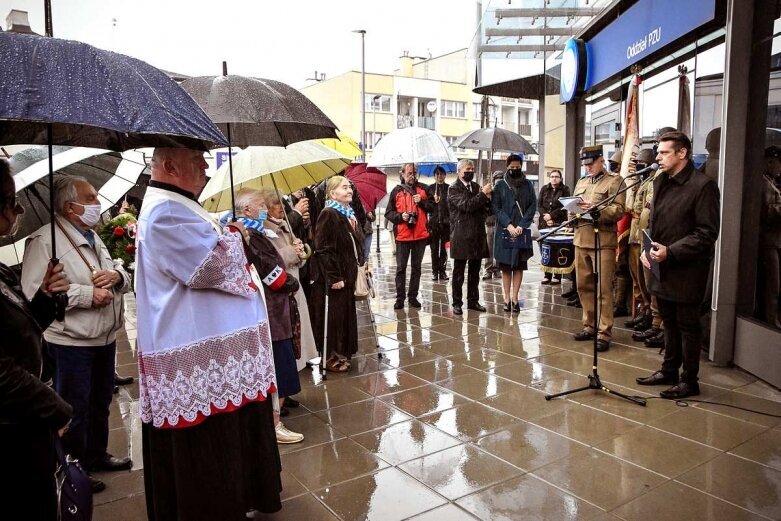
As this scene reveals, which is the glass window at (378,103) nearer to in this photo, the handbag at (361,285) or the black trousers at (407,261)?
the black trousers at (407,261)

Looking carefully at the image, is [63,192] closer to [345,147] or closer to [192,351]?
[192,351]

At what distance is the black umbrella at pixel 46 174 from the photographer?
3.34m

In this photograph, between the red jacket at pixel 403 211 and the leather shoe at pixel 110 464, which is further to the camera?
the red jacket at pixel 403 211

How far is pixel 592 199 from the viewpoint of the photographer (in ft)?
21.7

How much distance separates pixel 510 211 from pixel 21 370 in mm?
7203

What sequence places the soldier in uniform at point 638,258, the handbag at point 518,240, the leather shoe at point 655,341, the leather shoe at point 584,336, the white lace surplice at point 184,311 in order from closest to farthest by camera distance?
the white lace surplice at point 184,311 → the leather shoe at point 655,341 → the leather shoe at point 584,336 → the soldier in uniform at point 638,258 → the handbag at point 518,240

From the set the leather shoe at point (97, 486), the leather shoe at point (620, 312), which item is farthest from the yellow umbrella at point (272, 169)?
the leather shoe at point (620, 312)

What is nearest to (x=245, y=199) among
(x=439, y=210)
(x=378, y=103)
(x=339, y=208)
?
(x=339, y=208)

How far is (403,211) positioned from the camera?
29.5 feet

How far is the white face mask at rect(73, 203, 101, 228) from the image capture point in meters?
3.58

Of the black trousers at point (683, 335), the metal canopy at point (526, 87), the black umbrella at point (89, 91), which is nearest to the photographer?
the black umbrella at point (89, 91)

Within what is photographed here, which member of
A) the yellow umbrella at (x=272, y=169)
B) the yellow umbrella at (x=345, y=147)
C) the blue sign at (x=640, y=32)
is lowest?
the yellow umbrella at (x=272, y=169)

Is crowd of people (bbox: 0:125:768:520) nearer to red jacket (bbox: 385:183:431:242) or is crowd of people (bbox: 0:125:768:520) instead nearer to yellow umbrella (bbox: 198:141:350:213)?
yellow umbrella (bbox: 198:141:350:213)

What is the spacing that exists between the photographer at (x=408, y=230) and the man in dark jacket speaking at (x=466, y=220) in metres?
0.58
